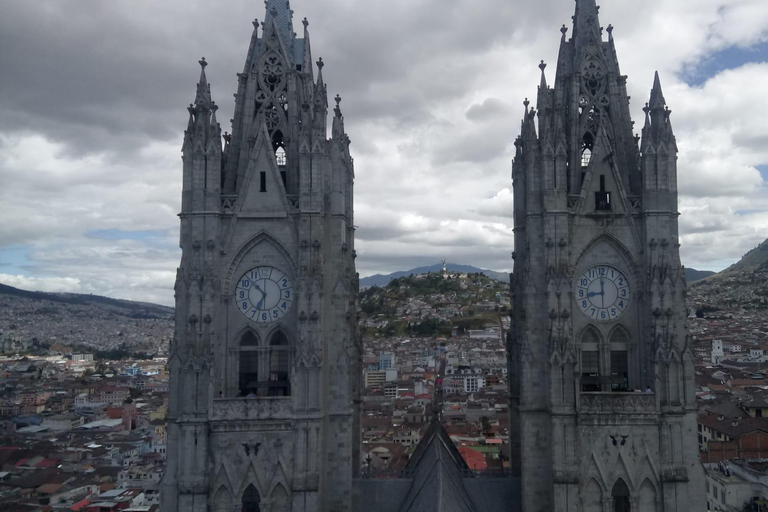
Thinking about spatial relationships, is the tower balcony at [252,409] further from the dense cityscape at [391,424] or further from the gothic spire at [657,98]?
the gothic spire at [657,98]

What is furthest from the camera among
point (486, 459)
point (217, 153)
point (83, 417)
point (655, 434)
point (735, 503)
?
point (83, 417)

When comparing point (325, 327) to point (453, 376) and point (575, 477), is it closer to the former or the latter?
point (575, 477)

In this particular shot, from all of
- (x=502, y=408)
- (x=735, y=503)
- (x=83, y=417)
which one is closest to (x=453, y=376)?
(x=502, y=408)

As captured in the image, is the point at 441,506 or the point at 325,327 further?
the point at 325,327

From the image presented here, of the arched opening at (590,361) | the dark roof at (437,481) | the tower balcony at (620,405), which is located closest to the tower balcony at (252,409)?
the dark roof at (437,481)

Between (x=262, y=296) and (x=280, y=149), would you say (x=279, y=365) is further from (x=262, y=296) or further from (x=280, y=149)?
(x=280, y=149)

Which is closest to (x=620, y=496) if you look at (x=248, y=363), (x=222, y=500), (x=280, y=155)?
(x=222, y=500)
